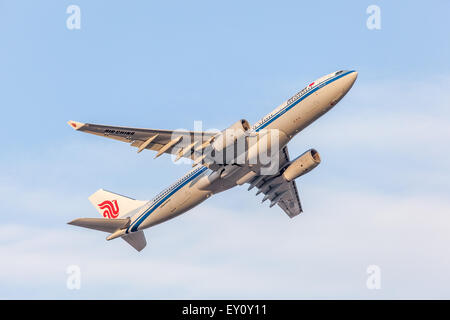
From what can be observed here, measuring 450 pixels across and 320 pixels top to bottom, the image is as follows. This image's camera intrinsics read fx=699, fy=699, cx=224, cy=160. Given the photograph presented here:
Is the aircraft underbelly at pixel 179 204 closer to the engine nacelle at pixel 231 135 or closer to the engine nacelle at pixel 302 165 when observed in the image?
the engine nacelle at pixel 231 135

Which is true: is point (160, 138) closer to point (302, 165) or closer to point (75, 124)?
point (75, 124)

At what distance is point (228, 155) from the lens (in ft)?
185

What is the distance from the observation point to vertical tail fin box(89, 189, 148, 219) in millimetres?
66562

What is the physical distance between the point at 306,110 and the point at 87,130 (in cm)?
1712

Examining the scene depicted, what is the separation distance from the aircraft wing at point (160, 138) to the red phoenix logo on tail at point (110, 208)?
13041mm

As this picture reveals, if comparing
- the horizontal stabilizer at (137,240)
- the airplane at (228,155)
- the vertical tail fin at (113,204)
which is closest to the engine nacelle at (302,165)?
the airplane at (228,155)

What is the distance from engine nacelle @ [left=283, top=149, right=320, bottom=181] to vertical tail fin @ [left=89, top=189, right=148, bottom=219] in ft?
45.1

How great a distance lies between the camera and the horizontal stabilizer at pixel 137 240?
67.4 m

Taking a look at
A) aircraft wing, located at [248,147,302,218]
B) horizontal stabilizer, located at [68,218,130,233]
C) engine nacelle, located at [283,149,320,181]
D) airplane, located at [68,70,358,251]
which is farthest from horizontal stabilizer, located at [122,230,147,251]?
engine nacelle, located at [283,149,320,181]

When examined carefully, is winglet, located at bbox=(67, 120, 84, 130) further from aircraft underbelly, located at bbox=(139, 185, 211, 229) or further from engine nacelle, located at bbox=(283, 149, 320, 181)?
engine nacelle, located at bbox=(283, 149, 320, 181)

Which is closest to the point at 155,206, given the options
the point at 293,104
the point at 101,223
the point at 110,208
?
the point at 101,223

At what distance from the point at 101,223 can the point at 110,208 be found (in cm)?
660

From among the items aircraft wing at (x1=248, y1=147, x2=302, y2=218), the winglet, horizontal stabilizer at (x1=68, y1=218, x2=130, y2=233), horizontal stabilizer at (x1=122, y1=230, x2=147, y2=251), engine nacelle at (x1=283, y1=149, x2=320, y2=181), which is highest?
the winglet

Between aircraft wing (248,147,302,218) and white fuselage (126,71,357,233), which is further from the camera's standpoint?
aircraft wing (248,147,302,218)
